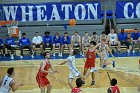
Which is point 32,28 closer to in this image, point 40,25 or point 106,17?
point 40,25

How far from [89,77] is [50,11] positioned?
1072 centimetres

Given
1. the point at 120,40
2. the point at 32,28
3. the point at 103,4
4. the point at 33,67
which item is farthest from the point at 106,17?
the point at 33,67

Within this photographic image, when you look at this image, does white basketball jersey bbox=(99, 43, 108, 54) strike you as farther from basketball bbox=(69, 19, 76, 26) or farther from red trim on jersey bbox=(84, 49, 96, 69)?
basketball bbox=(69, 19, 76, 26)

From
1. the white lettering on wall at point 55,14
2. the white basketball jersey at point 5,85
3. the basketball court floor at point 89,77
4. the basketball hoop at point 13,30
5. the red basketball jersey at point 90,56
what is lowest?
the basketball court floor at point 89,77

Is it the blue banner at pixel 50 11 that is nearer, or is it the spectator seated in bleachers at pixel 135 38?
the spectator seated in bleachers at pixel 135 38

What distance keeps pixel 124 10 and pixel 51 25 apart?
5.27 metres

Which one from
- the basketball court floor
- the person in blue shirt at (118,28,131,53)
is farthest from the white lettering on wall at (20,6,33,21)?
the person in blue shirt at (118,28,131,53)

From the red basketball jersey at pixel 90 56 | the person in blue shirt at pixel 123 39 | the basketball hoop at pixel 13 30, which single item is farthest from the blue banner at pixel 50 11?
the red basketball jersey at pixel 90 56

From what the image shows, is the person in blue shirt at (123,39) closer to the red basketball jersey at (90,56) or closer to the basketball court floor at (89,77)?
the basketball court floor at (89,77)

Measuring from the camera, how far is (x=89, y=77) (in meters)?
18.8

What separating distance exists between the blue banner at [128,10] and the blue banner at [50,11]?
158 centimetres

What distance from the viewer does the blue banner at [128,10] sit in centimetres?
2844

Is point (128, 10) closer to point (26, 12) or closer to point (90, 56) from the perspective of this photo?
point (26, 12)

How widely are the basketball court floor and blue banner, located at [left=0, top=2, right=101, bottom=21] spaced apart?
18.1ft
